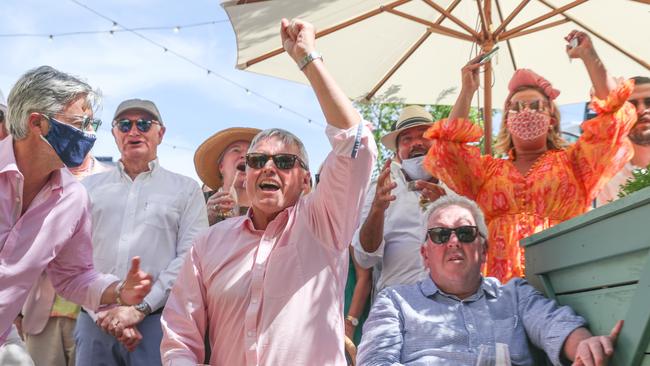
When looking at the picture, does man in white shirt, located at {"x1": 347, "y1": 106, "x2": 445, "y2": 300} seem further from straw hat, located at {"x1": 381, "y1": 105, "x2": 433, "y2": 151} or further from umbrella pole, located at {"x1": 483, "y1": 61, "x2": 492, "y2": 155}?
umbrella pole, located at {"x1": 483, "y1": 61, "x2": 492, "y2": 155}

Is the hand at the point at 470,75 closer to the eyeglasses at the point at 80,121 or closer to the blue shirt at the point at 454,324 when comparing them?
the blue shirt at the point at 454,324

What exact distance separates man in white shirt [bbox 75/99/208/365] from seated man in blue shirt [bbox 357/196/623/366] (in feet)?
4.21

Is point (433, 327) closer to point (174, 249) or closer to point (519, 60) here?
point (174, 249)

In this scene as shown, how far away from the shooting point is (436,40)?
5.70 m

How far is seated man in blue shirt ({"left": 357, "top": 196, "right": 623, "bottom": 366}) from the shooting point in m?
2.97

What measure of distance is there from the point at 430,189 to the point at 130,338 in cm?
186

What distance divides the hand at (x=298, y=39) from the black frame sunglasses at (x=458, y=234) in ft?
4.00

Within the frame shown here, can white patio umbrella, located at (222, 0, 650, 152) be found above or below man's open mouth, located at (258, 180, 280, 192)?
above

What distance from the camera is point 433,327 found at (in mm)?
3117

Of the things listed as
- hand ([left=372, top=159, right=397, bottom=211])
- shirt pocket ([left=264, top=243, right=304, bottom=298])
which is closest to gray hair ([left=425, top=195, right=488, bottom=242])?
hand ([left=372, top=159, right=397, bottom=211])

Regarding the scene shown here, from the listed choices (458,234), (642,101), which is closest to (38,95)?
(458,234)

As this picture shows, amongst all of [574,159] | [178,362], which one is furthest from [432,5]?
[178,362]

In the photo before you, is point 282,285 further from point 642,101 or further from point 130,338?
point 642,101

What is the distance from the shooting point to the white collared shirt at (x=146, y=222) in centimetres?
402
